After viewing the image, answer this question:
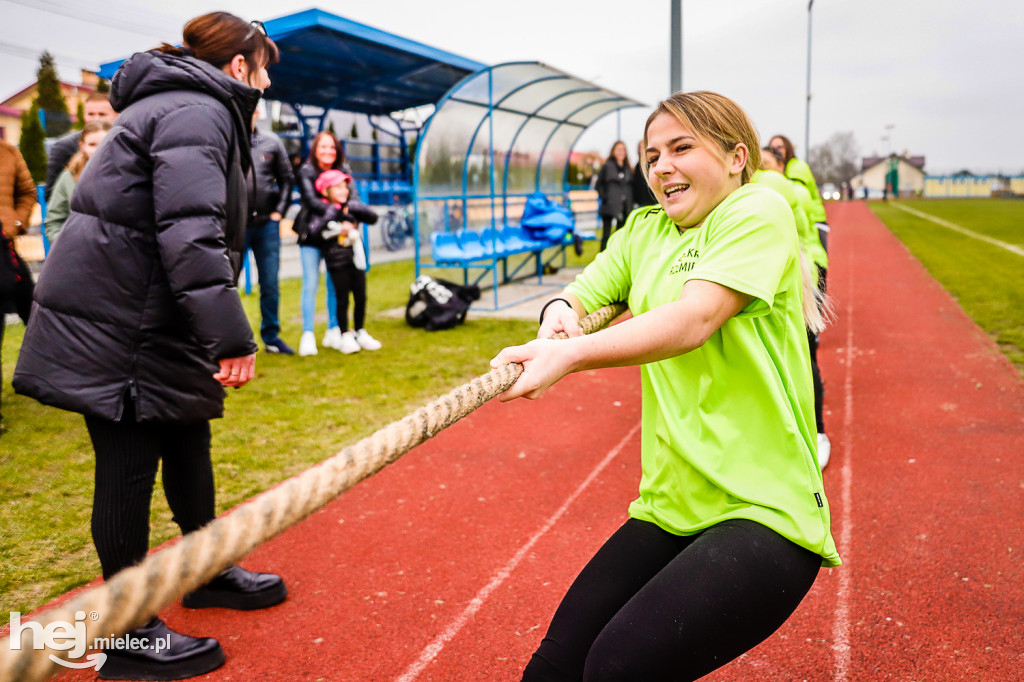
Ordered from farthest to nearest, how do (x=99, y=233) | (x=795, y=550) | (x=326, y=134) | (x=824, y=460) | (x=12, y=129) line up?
(x=12, y=129), (x=326, y=134), (x=824, y=460), (x=99, y=233), (x=795, y=550)

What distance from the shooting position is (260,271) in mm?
7359

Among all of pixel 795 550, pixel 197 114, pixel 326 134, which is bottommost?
pixel 795 550

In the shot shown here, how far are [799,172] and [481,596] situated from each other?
4037 mm

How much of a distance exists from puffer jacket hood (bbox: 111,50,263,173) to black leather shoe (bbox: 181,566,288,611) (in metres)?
→ 1.82

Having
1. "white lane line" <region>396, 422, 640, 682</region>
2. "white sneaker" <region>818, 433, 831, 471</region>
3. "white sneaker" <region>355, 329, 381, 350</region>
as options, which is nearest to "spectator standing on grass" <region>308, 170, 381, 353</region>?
"white sneaker" <region>355, 329, 381, 350</region>

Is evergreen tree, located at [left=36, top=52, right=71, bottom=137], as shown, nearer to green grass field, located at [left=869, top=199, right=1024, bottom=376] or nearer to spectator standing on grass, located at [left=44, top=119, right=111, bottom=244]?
spectator standing on grass, located at [left=44, top=119, right=111, bottom=244]

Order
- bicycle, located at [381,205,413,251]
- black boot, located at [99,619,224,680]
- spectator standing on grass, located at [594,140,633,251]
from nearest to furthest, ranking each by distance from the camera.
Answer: black boot, located at [99,619,224,680]
spectator standing on grass, located at [594,140,633,251]
bicycle, located at [381,205,413,251]

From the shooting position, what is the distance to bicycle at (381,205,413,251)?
18469 millimetres

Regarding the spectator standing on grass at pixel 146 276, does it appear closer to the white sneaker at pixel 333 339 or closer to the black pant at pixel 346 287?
the black pant at pixel 346 287

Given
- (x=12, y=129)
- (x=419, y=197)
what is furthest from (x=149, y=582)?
(x=12, y=129)

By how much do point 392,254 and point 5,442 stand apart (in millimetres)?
13742

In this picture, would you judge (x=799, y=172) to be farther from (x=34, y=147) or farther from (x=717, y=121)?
(x=34, y=147)

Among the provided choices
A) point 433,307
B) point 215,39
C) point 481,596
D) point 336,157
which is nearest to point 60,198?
point 336,157

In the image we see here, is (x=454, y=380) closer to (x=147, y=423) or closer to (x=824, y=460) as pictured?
(x=824, y=460)
